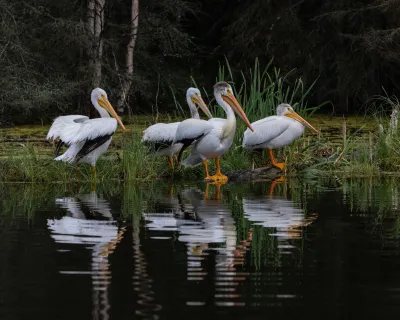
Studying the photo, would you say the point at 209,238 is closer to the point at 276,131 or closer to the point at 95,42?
the point at 276,131

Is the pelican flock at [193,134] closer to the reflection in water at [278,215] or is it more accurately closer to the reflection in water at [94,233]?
the reflection in water at [94,233]

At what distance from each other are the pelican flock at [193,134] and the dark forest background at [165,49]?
6.36m

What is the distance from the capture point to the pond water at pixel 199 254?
20.0 ft

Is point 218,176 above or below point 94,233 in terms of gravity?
above

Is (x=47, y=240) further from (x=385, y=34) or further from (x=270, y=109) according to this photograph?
(x=385, y=34)

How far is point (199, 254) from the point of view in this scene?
308 inches

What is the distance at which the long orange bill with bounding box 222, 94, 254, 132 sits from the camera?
44.5 feet

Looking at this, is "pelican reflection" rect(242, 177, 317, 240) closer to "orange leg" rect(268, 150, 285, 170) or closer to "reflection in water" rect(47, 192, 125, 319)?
"reflection in water" rect(47, 192, 125, 319)

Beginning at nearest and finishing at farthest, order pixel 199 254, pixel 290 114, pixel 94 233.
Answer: pixel 199 254 < pixel 94 233 < pixel 290 114

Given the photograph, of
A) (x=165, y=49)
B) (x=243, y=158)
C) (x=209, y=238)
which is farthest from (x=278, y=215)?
(x=165, y=49)

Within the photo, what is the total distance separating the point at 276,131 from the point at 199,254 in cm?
613

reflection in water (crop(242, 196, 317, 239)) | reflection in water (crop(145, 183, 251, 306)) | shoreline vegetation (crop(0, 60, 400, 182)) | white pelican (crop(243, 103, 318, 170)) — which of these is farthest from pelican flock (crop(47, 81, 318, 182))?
reflection in water (crop(242, 196, 317, 239))

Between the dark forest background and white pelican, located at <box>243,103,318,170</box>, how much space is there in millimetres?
6528

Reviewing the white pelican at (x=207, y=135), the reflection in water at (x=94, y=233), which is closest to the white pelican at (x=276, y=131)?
the white pelican at (x=207, y=135)
